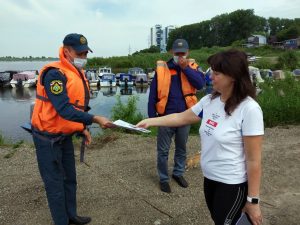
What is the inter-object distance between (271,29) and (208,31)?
25.2 m

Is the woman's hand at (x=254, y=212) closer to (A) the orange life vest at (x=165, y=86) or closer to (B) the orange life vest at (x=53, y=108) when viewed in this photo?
(B) the orange life vest at (x=53, y=108)

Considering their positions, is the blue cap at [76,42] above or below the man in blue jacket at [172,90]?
Answer: above

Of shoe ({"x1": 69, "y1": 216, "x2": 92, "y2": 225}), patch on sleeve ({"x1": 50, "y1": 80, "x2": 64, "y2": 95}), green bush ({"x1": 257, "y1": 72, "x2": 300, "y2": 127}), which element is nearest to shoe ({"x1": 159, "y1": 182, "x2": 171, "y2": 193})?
shoe ({"x1": 69, "y1": 216, "x2": 92, "y2": 225})

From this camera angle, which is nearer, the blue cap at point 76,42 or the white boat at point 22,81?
the blue cap at point 76,42

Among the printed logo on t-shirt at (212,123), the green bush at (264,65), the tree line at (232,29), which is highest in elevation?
the tree line at (232,29)

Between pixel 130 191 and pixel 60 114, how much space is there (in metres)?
2.04

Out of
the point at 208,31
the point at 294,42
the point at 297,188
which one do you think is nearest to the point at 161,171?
the point at 297,188

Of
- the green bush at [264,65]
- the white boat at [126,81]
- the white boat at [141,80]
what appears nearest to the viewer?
the white boat at [126,81]

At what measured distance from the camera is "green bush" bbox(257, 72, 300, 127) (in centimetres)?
955

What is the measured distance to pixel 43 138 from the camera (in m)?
3.40

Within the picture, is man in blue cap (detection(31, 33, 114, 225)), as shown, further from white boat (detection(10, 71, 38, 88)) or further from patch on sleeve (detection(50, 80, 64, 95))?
white boat (detection(10, 71, 38, 88))

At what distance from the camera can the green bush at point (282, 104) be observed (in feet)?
31.3

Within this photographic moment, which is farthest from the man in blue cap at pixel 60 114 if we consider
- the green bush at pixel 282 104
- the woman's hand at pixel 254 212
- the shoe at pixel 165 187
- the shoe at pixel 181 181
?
the green bush at pixel 282 104

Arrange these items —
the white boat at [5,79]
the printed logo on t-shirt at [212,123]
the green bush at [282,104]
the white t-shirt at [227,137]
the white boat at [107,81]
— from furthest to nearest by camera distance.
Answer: the white boat at [5,79] → the white boat at [107,81] → the green bush at [282,104] → the printed logo on t-shirt at [212,123] → the white t-shirt at [227,137]
